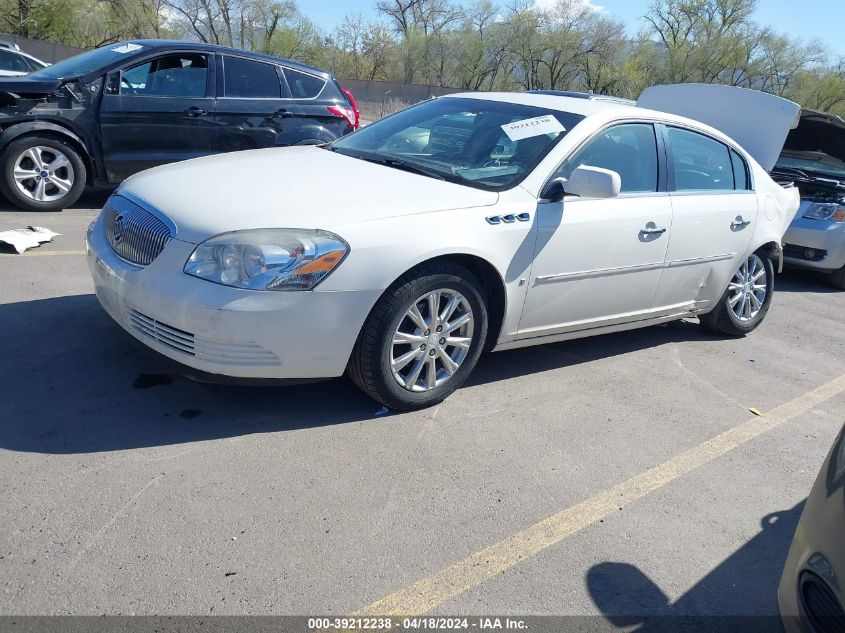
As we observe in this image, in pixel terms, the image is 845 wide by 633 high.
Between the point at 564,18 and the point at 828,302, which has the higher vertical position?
the point at 564,18

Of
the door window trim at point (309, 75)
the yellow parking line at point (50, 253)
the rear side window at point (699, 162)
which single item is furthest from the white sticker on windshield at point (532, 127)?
the door window trim at point (309, 75)

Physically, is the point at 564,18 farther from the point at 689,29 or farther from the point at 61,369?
the point at 61,369

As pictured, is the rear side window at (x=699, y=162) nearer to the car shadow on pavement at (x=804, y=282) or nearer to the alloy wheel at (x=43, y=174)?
the car shadow on pavement at (x=804, y=282)

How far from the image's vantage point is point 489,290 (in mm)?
4031

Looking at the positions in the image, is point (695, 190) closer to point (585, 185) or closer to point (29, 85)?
point (585, 185)

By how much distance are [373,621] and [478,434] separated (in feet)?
4.73

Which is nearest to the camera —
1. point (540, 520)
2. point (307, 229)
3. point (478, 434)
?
point (540, 520)

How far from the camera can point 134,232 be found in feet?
11.9

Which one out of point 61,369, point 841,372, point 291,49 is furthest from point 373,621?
point 291,49

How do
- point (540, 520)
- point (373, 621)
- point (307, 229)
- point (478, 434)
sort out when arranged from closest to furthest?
1. point (373, 621)
2. point (540, 520)
3. point (307, 229)
4. point (478, 434)

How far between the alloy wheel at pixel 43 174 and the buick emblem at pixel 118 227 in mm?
3827

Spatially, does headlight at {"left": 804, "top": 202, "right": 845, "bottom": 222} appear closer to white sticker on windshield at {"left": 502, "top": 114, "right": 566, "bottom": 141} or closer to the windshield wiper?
white sticker on windshield at {"left": 502, "top": 114, "right": 566, "bottom": 141}

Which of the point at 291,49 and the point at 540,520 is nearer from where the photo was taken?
the point at 540,520

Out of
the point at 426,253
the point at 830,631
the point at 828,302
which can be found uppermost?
the point at 426,253
